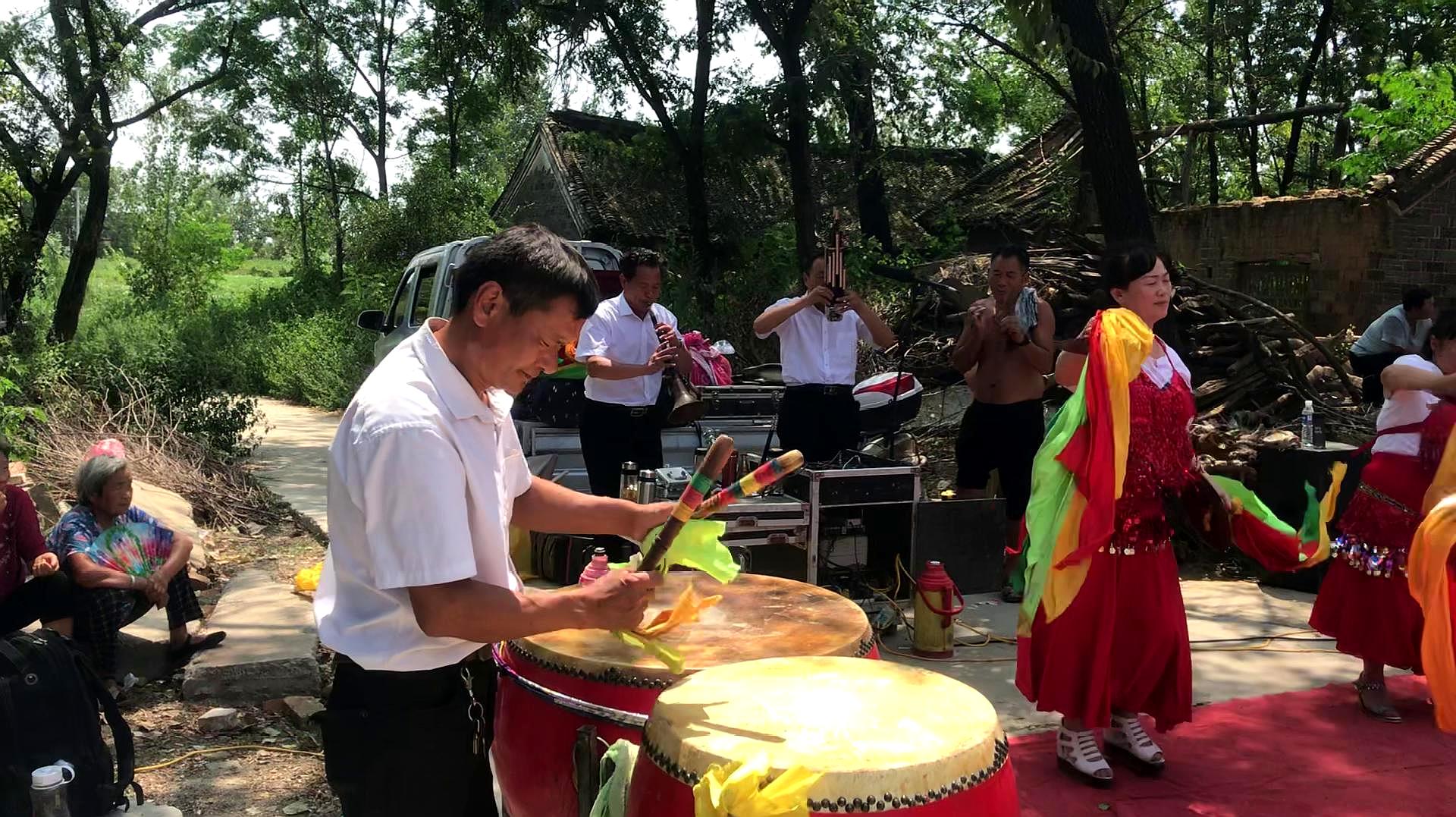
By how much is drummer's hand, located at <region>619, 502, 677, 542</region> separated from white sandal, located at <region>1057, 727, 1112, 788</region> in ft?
6.20

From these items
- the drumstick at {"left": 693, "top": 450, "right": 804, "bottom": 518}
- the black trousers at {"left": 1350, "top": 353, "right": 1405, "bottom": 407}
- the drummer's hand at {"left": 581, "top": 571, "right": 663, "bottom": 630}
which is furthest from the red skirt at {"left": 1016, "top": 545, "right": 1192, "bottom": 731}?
the black trousers at {"left": 1350, "top": 353, "right": 1405, "bottom": 407}

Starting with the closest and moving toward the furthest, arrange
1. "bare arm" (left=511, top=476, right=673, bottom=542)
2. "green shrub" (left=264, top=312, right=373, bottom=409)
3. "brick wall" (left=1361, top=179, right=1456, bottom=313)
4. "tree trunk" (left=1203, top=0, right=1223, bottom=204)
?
"bare arm" (left=511, top=476, right=673, bottom=542)
"brick wall" (left=1361, top=179, right=1456, bottom=313)
"green shrub" (left=264, top=312, right=373, bottom=409)
"tree trunk" (left=1203, top=0, right=1223, bottom=204)

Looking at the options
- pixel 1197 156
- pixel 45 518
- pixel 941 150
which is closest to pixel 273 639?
pixel 45 518

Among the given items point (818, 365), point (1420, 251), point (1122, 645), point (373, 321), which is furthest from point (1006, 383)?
point (1420, 251)

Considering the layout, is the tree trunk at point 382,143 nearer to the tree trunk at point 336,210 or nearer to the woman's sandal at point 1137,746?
the tree trunk at point 336,210

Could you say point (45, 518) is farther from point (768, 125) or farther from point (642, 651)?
point (768, 125)

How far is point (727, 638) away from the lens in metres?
2.30

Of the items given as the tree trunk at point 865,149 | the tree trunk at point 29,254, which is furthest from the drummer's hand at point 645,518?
the tree trunk at point 29,254

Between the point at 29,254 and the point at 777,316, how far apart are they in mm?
11001

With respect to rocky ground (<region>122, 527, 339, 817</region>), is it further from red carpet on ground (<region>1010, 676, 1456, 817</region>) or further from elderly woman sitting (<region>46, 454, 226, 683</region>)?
red carpet on ground (<region>1010, 676, 1456, 817</region>)

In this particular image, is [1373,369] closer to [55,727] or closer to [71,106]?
[55,727]

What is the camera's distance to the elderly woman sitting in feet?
14.1

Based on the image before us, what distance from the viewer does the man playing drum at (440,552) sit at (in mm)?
1569

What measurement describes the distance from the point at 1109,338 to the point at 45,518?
5916mm
